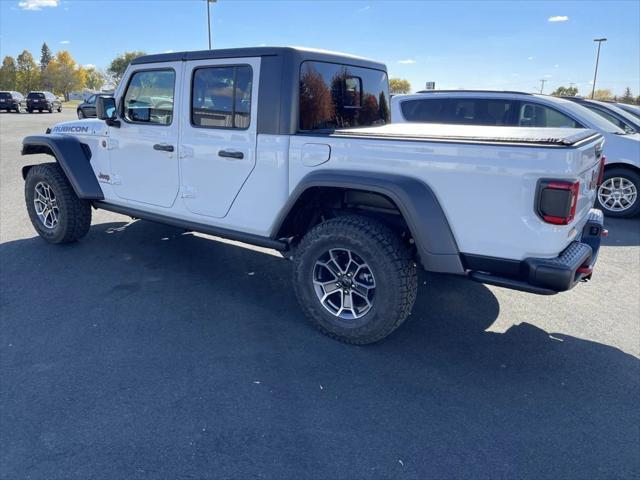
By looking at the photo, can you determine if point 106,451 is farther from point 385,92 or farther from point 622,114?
point 622,114

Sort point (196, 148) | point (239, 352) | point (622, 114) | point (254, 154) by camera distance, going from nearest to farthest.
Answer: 1. point (239, 352)
2. point (254, 154)
3. point (196, 148)
4. point (622, 114)

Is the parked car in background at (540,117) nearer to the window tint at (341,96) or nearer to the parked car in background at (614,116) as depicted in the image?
the parked car in background at (614,116)

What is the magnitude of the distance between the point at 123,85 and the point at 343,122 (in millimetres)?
2213

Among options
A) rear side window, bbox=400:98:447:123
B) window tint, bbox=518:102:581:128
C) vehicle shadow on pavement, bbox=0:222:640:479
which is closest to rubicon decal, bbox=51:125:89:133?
vehicle shadow on pavement, bbox=0:222:640:479

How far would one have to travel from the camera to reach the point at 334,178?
3297mm

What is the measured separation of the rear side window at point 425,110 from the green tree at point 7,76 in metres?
104

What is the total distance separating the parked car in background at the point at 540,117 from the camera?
23.5ft

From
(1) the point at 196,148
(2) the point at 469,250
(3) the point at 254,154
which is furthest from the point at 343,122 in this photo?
(2) the point at 469,250

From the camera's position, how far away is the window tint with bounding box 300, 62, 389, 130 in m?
3.77

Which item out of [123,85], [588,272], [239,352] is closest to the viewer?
[588,272]

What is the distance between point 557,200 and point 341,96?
213cm

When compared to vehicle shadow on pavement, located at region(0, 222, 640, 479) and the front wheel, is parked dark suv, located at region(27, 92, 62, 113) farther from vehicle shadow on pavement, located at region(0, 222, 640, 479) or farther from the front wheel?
the front wheel

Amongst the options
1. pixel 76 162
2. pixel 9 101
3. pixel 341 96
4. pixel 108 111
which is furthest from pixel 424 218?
pixel 9 101

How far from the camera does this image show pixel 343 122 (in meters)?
4.20
